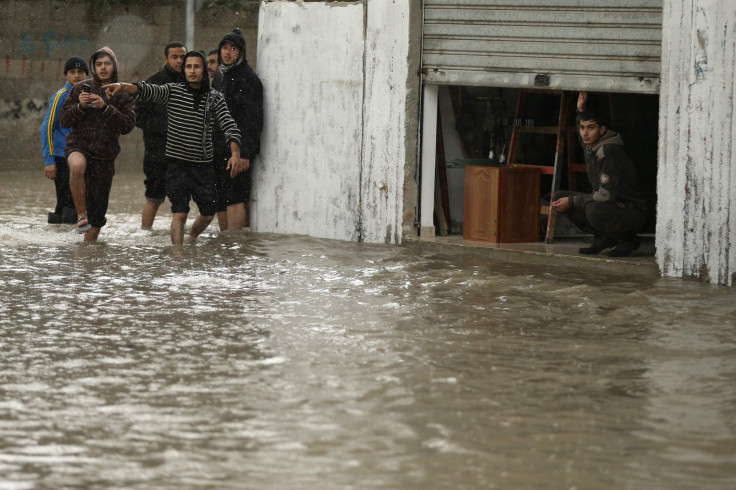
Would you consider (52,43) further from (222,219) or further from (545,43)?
(545,43)

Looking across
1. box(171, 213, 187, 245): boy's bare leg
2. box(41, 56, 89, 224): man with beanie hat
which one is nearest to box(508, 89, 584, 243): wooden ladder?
box(171, 213, 187, 245): boy's bare leg

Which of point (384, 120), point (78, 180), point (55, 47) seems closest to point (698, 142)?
point (384, 120)

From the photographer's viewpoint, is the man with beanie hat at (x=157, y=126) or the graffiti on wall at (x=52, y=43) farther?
the graffiti on wall at (x=52, y=43)

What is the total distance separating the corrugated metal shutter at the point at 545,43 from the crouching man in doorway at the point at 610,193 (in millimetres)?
370

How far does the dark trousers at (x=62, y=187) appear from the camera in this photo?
12.1 metres

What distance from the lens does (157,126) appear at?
11430 mm

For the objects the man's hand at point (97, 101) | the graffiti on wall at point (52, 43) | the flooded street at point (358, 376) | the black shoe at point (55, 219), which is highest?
the graffiti on wall at point (52, 43)

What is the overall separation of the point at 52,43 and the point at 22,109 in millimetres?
1270

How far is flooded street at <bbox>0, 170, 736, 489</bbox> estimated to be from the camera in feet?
14.4

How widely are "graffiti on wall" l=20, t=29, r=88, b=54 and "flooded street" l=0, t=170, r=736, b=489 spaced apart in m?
12.0

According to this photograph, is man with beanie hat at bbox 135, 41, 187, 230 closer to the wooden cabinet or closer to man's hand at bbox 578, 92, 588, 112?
the wooden cabinet

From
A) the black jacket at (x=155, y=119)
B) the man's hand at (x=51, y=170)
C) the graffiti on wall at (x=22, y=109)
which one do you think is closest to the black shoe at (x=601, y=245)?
the black jacket at (x=155, y=119)

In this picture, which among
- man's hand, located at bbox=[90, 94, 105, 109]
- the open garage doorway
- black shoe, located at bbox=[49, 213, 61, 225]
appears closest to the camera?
man's hand, located at bbox=[90, 94, 105, 109]

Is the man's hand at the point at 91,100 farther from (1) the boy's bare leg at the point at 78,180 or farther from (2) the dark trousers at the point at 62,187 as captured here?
(2) the dark trousers at the point at 62,187
